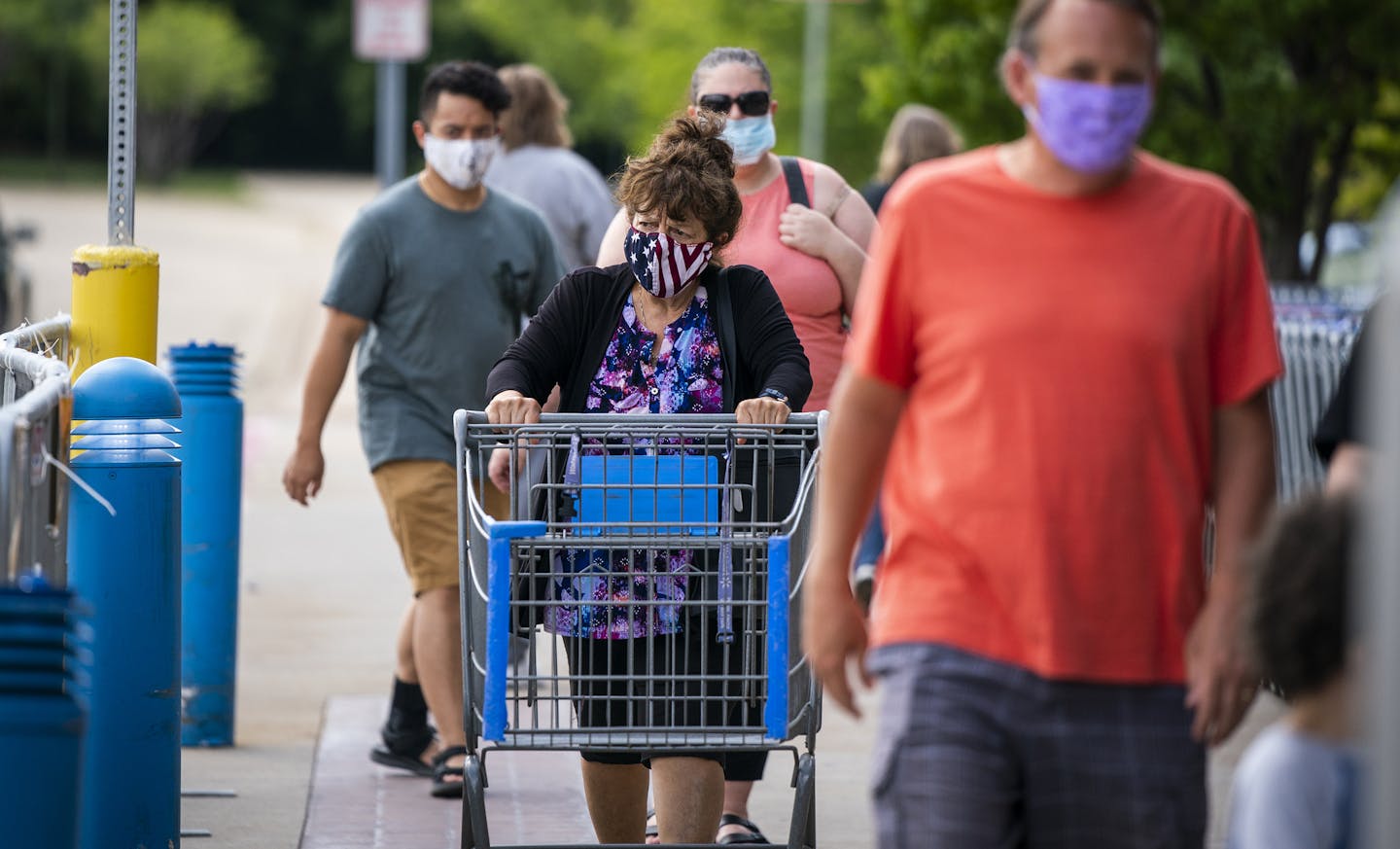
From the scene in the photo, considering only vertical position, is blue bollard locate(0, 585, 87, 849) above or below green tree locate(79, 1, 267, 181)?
below

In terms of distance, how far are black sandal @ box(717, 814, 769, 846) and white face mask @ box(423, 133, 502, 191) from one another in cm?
222

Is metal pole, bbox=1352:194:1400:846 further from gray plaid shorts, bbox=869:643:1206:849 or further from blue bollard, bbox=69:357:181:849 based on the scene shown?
blue bollard, bbox=69:357:181:849

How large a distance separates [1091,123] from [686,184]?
1.76m

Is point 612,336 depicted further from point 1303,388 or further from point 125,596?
point 1303,388

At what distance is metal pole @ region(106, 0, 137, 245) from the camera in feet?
19.9

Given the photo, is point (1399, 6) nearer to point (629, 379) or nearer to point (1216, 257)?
point (629, 379)

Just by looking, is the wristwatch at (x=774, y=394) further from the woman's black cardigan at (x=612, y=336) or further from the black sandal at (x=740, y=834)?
the black sandal at (x=740, y=834)

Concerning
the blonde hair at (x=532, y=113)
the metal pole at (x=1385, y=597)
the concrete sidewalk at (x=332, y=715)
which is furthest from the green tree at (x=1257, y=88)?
the metal pole at (x=1385, y=597)

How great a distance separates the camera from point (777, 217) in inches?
242

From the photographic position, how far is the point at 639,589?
475 centimetres

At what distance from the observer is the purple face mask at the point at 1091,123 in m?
3.32

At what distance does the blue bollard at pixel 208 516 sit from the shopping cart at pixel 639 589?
2526 millimetres

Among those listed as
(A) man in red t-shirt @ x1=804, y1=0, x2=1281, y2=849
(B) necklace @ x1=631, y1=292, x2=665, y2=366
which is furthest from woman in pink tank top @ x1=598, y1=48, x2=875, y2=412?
(A) man in red t-shirt @ x1=804, y1=0, x2=1281, y2=849

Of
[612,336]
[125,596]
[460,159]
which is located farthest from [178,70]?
[612,336]
